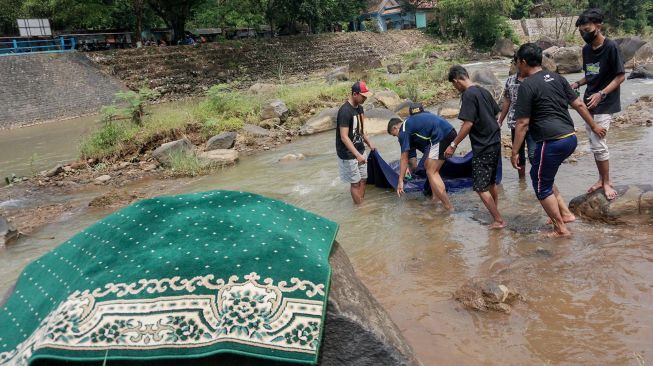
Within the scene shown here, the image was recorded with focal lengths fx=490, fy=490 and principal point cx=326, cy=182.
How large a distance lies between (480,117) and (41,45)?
25.9 m

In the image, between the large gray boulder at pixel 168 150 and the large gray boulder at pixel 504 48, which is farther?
the large gray boulder at pixel 504 48

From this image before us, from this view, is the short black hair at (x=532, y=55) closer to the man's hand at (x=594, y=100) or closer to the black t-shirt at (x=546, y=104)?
the black t-shirt at (x=546, y=104)

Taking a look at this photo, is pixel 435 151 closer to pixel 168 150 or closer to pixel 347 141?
pixel 347 141

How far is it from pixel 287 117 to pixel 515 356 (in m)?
11.2

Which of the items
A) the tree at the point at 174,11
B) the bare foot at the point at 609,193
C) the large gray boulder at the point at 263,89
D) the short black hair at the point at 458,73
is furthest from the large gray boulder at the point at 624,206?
the tree at the point at 174,11

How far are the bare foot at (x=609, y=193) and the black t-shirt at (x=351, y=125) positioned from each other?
9.09ft

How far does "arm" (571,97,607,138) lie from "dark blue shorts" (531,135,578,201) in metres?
0.32

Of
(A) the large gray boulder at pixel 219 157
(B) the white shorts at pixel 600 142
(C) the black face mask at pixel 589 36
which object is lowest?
(A) the large gray boulder at pixel 219 157

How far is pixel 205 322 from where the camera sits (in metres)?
1.88

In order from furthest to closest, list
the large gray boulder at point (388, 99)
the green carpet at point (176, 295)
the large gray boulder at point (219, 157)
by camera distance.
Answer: the large gray boulder at point (388, 99), the large gray boulder at point (219, 157), the green carpet at point (176, 295)

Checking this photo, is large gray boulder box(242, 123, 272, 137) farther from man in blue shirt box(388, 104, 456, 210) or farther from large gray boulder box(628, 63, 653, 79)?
large gray boulder box(628, 63, 653, 79)

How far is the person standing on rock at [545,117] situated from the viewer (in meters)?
4.21

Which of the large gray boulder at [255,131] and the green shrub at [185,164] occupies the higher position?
the large gray boulder at [255,131]

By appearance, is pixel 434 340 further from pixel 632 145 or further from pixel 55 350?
pixel 632 145
